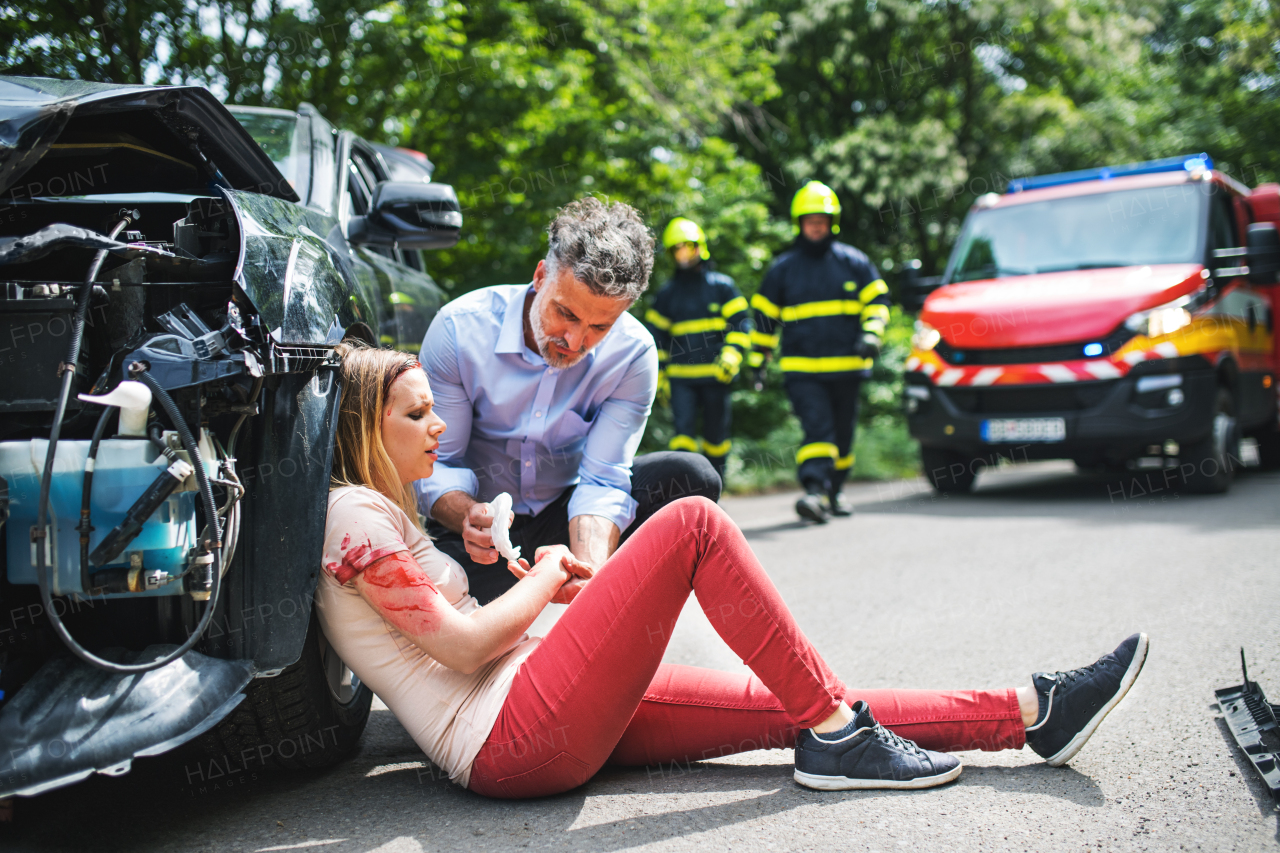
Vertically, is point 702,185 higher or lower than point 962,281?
higher

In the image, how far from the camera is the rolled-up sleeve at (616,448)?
297cm

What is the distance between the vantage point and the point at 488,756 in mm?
2260

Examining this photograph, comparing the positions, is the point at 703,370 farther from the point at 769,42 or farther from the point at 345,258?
the point at 769,42

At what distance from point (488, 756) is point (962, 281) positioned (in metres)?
7.03

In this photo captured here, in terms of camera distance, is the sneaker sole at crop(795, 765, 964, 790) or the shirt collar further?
the shirt collar

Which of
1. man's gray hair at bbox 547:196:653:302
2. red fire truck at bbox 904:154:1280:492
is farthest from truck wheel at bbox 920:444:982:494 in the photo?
man's gray hair at bbox 547:196:653:302

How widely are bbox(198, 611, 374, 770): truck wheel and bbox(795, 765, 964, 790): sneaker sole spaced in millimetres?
1111

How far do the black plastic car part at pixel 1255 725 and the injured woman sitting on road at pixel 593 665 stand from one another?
0.33m

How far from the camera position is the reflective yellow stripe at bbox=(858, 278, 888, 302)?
7.27 meters

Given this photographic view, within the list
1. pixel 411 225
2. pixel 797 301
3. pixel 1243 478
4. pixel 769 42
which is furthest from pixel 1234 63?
pixel 411 225

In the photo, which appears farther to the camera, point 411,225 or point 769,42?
point 769,42

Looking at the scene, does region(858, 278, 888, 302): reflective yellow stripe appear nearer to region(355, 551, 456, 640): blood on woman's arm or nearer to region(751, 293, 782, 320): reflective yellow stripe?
region(751, 293, 782, 320): reflective yellow stripe

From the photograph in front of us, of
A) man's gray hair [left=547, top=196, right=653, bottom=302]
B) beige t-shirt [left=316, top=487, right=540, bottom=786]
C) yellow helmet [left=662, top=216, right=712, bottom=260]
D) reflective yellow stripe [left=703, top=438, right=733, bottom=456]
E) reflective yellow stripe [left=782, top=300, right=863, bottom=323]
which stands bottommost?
reflective yellow stripe [left=703, top=438, right=733, bottom=456]

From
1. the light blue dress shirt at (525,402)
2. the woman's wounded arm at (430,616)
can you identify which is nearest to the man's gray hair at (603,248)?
the light blue dress shirt at (525,402)
